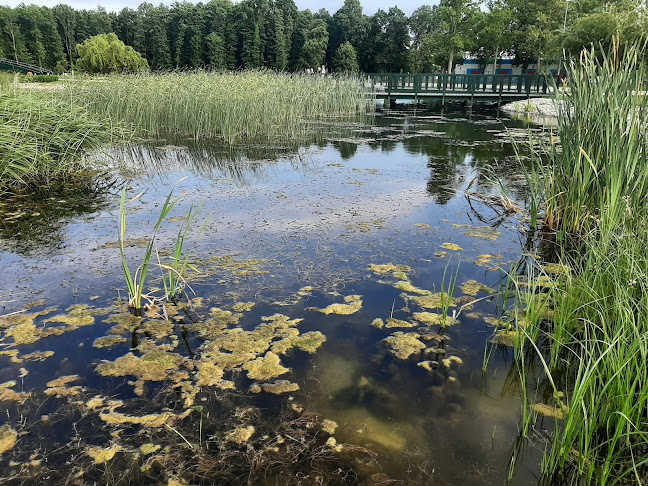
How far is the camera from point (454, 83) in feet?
59.8

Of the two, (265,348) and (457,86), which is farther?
(457,86)

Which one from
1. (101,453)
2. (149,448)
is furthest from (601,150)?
(101,453)

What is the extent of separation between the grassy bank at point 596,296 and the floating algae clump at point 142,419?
1.43m

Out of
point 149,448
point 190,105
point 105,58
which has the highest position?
point 105,58

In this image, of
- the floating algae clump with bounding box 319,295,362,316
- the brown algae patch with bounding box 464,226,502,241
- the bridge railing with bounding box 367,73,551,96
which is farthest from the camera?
the bridge railing with bounding box 367,73,551,96

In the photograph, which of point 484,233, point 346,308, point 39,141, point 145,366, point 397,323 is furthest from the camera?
point 39,141

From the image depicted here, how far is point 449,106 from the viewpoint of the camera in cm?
1747

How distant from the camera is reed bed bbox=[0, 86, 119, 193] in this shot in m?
4.66

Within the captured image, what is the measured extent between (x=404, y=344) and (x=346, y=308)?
48cm

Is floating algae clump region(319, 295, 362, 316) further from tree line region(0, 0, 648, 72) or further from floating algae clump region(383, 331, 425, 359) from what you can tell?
tree line region(0, 0, 648, 72)

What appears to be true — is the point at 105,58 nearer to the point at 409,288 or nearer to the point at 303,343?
the point at 409,288

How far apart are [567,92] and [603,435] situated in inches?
118

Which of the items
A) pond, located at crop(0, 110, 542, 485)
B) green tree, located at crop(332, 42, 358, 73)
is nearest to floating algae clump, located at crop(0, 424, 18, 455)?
pond, located at crop(0, 110, 542, 485)

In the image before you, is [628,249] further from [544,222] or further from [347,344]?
[544,222]
